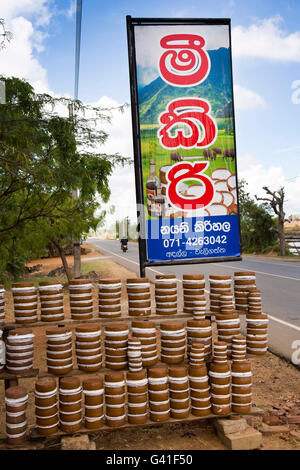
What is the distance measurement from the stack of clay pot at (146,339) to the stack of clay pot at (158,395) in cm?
24

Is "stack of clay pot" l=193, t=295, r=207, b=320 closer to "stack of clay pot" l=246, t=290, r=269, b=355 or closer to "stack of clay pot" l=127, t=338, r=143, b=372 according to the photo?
"stack of clay pot" l=246, t=290, r=269, b=355

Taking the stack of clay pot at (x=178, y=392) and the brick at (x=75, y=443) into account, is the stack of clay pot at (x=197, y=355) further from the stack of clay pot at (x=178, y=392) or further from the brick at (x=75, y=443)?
the brick at (x=75, y=443)

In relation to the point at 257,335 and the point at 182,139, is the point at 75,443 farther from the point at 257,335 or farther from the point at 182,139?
the point at 182,139

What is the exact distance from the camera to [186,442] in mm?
4785

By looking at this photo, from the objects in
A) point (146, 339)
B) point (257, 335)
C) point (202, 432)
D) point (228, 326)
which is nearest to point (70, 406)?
point (146, 339)

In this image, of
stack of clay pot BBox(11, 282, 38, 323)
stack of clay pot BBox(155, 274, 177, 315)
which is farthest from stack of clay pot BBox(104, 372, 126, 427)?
stack of clay pot BBox(11, 282, 38, 323)

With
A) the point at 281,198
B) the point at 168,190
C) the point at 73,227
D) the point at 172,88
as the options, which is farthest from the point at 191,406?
the point at 281,198

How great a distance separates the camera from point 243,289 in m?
5.92

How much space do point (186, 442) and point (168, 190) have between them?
323cm

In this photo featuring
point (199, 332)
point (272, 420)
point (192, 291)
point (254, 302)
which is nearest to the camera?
point (272, 420)

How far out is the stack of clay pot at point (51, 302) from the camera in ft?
17.0

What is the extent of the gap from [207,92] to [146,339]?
3.58 meters

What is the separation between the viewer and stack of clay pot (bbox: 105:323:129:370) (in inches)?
196

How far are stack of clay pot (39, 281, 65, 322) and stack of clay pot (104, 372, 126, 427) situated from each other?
1020 millimetres
